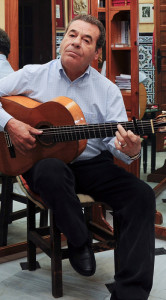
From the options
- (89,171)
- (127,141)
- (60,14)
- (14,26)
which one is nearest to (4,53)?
(14,26)

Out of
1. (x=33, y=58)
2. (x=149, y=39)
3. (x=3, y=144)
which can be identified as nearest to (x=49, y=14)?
(x=33, y=58)

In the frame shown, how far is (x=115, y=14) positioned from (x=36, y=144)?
5.00ft

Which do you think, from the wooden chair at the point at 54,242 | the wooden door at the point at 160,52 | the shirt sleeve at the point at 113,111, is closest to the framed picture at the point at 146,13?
the wooden door at the point at 160,52

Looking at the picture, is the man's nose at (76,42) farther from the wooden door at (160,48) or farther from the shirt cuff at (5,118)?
the wooden door at (160,48)

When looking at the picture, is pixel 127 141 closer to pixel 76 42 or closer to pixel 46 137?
pixel 46 137

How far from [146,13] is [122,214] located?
1.49 metres

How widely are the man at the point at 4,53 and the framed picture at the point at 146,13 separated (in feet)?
2.80

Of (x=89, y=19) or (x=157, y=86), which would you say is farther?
(x=157, y=86)

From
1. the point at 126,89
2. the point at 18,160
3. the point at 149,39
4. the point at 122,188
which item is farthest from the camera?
the point at 126,89

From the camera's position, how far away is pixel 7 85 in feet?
7.55

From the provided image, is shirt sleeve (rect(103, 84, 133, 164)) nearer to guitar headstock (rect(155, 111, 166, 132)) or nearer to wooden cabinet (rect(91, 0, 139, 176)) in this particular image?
guitar headstock (rect(155, 111, 166, 132))

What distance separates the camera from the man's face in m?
2.22

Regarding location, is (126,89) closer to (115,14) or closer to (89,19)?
(115,14)

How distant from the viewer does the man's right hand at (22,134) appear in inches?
81.7
